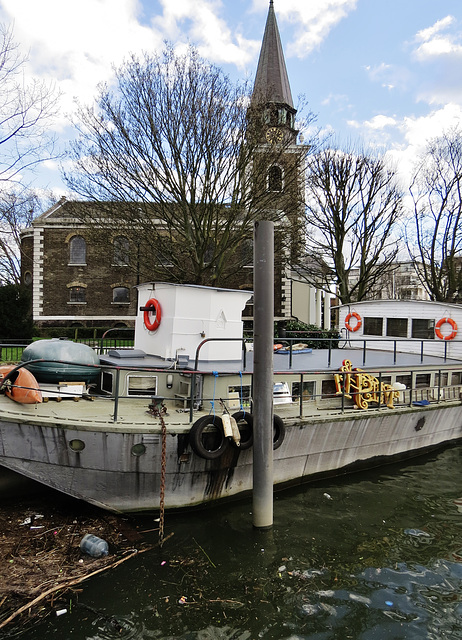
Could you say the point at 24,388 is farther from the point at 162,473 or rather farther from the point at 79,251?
the point at 79,251

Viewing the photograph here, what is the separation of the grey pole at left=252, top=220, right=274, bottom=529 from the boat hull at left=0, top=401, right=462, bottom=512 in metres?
1.07

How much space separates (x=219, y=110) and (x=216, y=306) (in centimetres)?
1202

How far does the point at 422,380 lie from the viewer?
12688mm

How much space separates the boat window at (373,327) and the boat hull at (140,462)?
721 centimetres

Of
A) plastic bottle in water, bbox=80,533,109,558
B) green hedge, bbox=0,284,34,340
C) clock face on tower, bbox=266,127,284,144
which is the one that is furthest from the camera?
clock face on tower, bbox=266,127,284,144

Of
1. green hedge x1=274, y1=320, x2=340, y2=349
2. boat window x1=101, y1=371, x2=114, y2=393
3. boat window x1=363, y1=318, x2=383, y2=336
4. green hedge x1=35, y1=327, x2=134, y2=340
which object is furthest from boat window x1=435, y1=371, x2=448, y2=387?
green hedge x1=35, y1=327, x2=134, y2=340

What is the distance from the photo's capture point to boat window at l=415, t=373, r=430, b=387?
41.2 feet

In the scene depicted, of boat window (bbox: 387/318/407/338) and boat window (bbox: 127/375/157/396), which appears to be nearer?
boat window (bbox: 127/375/157/396)

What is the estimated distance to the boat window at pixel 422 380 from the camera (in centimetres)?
1255

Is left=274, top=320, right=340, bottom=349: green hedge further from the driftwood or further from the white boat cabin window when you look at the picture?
the driftwood

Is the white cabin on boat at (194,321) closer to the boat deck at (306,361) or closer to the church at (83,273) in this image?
the boat deck at (306,361)

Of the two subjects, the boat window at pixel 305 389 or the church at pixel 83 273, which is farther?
the church at pixel 83 273

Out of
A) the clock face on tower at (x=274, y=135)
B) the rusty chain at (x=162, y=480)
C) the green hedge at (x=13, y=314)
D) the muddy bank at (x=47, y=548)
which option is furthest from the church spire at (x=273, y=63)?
the muddy bank at (x=47, y=548)

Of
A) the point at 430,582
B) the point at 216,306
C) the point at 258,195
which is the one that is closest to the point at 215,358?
the point at 216,306
